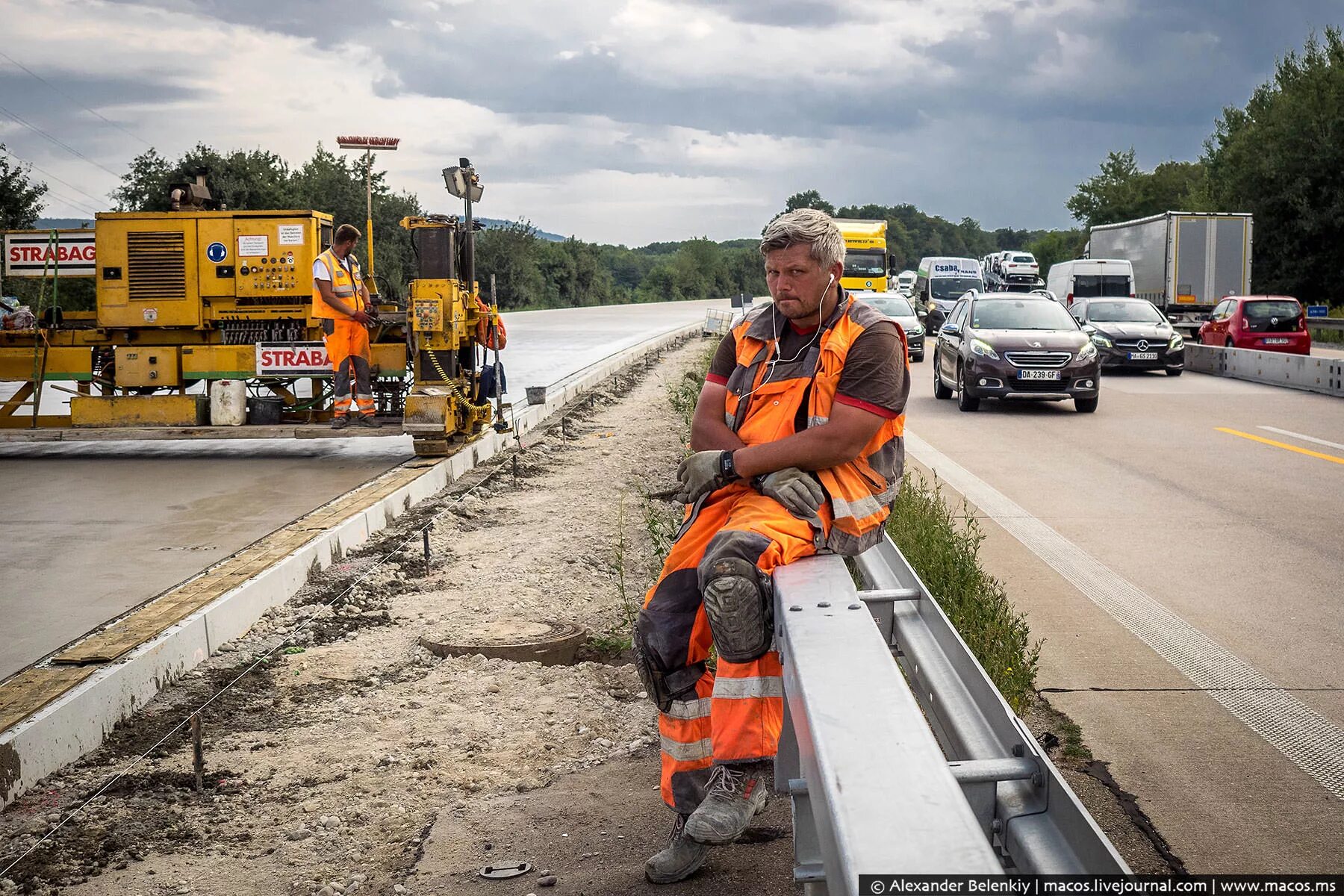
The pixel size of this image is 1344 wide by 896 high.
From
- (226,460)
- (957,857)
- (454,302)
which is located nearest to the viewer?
(957,857)

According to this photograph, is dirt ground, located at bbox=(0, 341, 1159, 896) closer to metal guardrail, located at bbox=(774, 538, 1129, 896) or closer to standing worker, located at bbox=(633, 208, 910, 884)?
standing worker, located at bbox=(633, 208, 910, 884)

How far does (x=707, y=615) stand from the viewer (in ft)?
11.9

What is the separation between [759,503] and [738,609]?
549mm

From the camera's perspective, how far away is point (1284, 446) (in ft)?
45.4

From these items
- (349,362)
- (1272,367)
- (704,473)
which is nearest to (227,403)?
(349,362)

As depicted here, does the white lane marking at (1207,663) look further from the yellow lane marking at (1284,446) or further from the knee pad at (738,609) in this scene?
the yellow lane marking at (1284,446)

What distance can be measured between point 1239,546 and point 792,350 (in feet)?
18.4

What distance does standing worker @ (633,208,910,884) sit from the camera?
3.63 m

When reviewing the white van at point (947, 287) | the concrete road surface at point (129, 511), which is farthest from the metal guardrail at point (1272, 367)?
the white van at point (947, 287)

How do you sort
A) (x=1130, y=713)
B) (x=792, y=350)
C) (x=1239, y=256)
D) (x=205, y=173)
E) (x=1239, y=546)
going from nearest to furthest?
(x=792, y=350), (x=1130, y=713), (x=1239, y=546), (x=205, y=173), (x=1239, y=256)

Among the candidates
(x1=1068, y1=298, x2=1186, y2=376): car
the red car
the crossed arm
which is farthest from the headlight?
the crossed arm

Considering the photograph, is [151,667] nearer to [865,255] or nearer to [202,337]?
[202,337]

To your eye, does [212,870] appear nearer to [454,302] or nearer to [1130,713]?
[1130,713]

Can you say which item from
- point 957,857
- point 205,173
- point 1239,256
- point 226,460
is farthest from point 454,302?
point 1239,256
